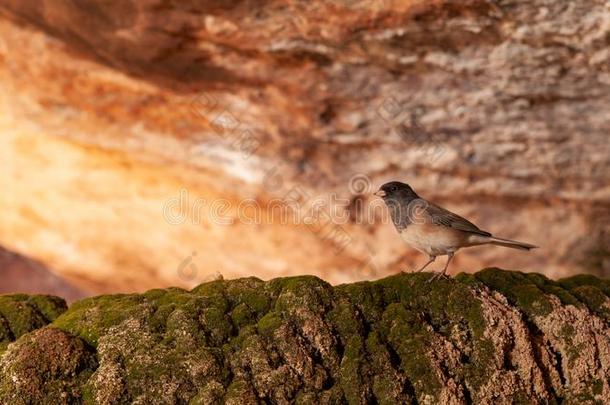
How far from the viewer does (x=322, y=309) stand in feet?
16.7

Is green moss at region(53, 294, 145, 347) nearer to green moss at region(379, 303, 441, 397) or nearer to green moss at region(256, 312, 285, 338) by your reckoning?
green moss at region(256, 312, 285, 338)

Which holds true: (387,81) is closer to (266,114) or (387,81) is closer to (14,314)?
(266,114)

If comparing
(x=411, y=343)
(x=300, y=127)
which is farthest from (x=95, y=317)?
(x=300, y=127)

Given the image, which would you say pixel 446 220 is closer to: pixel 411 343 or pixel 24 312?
A: pixel 411 343

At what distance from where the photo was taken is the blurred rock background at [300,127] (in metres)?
7.94

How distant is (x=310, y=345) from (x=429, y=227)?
66.4 inches

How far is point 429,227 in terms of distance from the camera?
20.5 feet

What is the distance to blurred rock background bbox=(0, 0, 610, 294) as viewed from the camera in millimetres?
7941

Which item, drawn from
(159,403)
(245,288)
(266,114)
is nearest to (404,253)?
(266,114)

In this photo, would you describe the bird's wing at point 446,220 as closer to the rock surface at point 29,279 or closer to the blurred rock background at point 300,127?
the blurred rock background at point 300,127

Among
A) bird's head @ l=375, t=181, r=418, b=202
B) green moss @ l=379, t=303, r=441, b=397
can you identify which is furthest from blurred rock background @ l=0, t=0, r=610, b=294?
green moss @ l=379, t=303, r=441, b=397

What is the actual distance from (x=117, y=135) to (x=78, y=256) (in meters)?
2.90

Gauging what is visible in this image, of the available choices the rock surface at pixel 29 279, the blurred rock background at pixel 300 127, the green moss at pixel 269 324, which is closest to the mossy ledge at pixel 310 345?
the green moss at pixel 269 324

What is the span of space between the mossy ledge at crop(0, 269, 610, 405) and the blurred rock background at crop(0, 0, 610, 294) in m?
3.01
